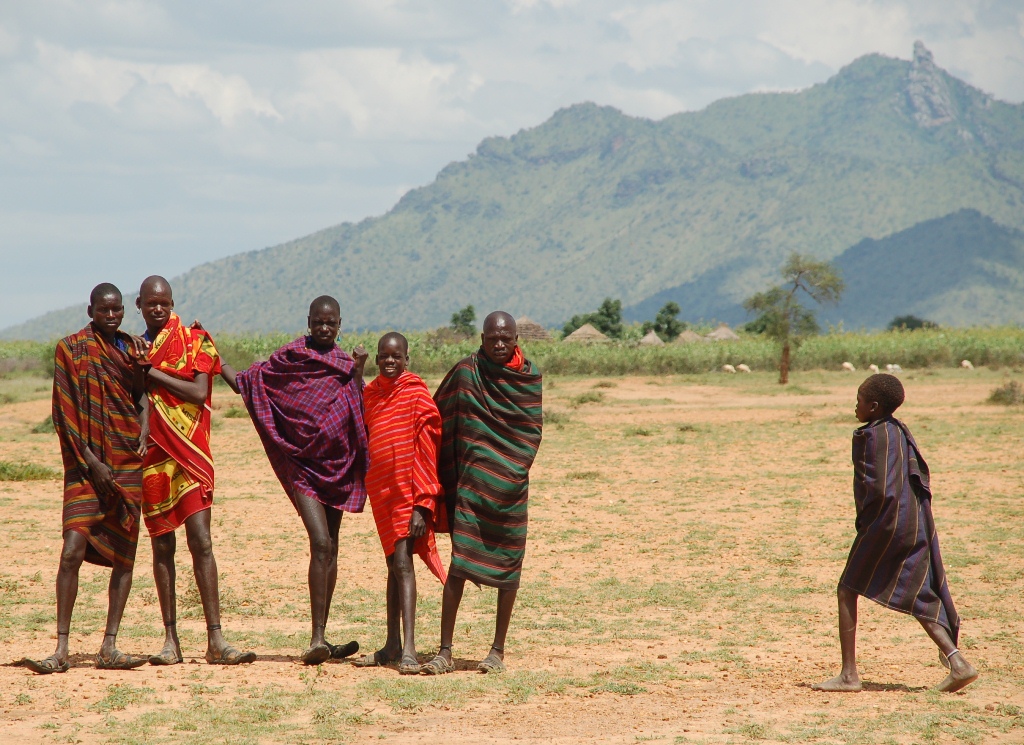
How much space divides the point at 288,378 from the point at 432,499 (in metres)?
1.00

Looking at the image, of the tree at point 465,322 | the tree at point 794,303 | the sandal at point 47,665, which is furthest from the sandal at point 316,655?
the tree at point 465,322

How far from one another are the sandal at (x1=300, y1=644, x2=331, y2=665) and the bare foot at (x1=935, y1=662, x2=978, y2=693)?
10.3 feet

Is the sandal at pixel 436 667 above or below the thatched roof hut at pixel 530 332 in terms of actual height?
below

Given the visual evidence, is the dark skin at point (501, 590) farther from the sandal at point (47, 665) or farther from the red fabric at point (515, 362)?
the sandal at point (47, 665)

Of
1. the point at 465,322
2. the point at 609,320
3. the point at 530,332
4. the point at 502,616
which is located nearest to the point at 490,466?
the point at 502,616

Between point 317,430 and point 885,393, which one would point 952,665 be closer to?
point 885,393

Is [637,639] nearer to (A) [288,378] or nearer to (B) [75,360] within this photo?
(A) [288,378]

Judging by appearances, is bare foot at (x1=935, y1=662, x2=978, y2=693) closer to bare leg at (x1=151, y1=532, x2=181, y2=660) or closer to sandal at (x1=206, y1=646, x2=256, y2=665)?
sandal at (x1=206, y1=646, x2=256, y2=665)

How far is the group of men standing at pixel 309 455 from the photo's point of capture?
19.5ft

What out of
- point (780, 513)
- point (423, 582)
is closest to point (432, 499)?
point (423, 582)

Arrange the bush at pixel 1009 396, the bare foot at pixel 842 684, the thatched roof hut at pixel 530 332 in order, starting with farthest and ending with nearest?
the thatched roof hut at pixel 530 332
the bush at pixel 1009 396
the bare foot at pixel 842 684

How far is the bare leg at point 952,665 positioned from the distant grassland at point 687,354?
31082 millimetres

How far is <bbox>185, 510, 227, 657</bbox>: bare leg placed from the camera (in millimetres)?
6012

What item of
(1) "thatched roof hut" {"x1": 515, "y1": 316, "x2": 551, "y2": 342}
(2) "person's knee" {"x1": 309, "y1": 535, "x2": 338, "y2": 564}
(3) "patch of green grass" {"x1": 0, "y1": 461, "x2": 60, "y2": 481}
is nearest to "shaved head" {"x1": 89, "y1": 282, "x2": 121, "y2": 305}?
(2) "person's knee" {"x1": 309, "y1": 535, "x2": 338, "y2": 564}
